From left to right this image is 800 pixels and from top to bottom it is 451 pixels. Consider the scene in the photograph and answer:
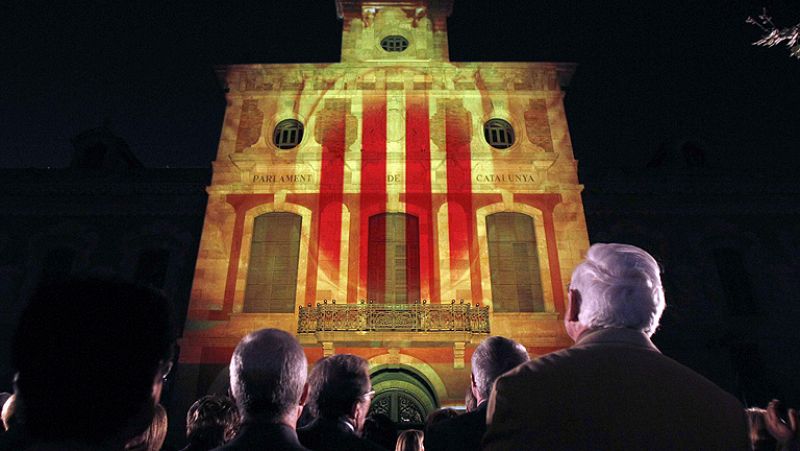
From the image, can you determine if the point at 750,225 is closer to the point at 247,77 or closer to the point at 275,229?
the point at 275,229

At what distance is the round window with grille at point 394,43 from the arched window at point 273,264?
312 inches

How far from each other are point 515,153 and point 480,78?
3.37 meters

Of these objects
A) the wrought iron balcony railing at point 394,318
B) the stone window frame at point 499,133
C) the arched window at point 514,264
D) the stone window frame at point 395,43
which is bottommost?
the wrought iron balcony railing at point 394,318

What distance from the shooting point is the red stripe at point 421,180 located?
13.6 metres

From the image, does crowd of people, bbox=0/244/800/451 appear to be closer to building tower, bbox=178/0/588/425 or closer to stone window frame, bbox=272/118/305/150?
building tower, bbox=178/0/588/425

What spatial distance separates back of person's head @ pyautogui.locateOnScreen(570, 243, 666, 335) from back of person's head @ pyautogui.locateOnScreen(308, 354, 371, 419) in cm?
157

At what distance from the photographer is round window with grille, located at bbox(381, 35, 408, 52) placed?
1833 cm

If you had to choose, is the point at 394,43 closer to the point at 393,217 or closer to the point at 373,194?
the point at 373,194

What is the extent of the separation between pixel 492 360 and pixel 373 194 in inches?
465

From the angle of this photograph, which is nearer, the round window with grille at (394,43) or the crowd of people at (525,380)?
the crowd of people at (525,380)

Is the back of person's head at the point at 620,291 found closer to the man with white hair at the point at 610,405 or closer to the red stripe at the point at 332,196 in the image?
the man with white hair at the point at 610,405

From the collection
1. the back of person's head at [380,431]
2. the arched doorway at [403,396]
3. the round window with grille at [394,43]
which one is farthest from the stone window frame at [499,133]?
the back of person's head at [380,431]

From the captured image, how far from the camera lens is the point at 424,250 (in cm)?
1391

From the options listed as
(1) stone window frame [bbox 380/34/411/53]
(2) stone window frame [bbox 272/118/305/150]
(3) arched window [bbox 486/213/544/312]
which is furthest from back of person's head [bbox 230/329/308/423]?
(1) stone window frame [bbox 380/34/411/53]
